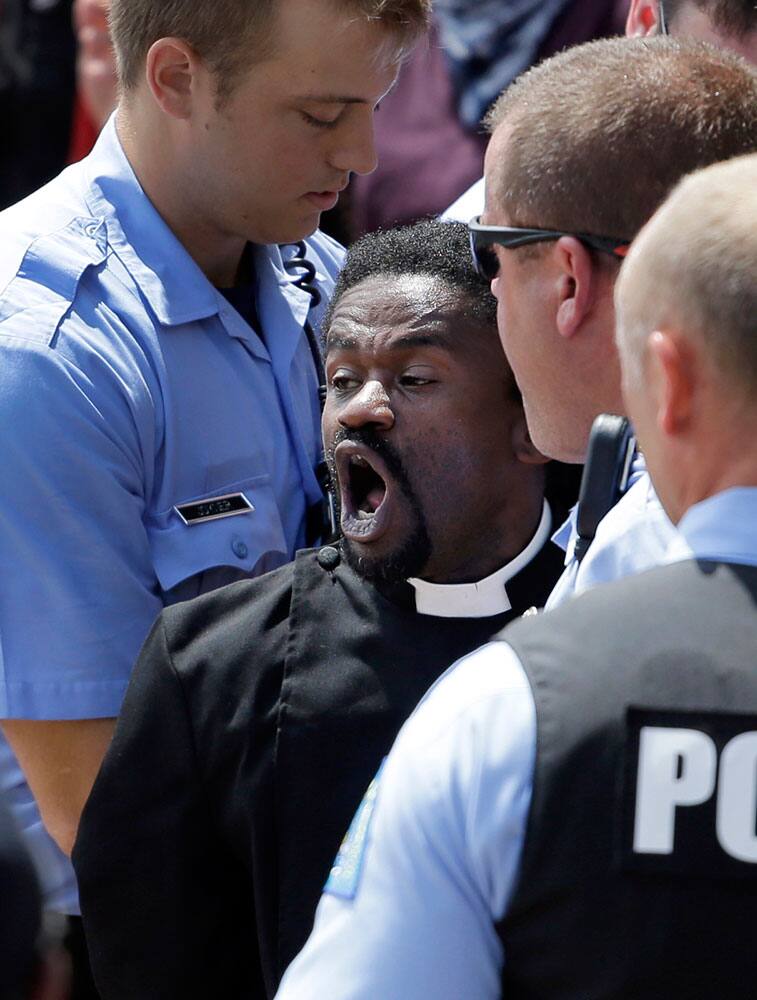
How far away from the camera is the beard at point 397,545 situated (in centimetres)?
203

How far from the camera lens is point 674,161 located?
1.71 m

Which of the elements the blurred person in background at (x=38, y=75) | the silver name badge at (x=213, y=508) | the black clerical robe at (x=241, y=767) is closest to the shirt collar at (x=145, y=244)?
the silver name badge at (x=213, y=508)

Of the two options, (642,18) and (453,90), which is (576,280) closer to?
(642,18)

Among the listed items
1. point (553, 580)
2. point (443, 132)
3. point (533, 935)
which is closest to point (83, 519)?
point (553, 580)

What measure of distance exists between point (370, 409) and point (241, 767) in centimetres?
47

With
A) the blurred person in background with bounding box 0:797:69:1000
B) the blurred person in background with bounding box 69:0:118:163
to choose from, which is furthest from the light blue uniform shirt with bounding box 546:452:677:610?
the blurred person in background with bounding box 69:0:118:163

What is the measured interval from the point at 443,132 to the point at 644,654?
3.05m

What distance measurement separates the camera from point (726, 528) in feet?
4.24

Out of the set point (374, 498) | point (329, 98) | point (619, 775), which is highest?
point (329, 98)

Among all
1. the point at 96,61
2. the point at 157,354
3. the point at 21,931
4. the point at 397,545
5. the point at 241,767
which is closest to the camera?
the point at 21,931

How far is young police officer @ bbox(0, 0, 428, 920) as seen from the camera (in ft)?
7.12

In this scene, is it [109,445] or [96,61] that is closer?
[109,445]

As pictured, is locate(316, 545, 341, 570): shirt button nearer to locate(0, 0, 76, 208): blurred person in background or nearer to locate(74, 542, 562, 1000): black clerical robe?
locate(74, 542, 562, 1000): black clerical robe

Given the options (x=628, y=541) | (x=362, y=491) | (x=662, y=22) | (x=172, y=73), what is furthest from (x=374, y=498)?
(x=662, y=22)
